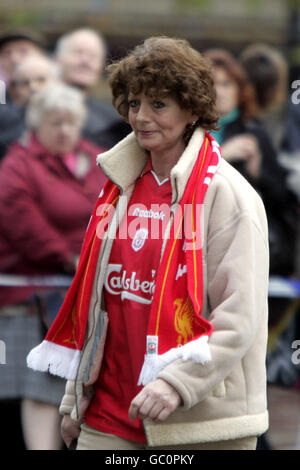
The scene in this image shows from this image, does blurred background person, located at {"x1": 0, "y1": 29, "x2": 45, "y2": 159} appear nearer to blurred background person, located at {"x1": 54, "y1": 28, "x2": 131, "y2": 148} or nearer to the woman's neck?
blurred background person, located at {"x1": 54, "y1": 28, "x2": 131, "y2": 148}

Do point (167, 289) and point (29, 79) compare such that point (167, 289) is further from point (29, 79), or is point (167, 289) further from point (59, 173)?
point (29, 79)

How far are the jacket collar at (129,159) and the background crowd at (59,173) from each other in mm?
2058

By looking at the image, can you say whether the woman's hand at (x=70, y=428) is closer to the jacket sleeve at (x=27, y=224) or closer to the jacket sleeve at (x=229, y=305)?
the jacket sleeve at (x=229, y=305)

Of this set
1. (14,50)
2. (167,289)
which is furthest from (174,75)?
(14,50)

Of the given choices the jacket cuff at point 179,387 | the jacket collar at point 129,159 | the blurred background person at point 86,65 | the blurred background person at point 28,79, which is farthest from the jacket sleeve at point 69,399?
the blurred background person at point 86,65

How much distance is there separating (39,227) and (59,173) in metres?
0.39

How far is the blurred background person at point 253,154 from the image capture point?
20.7 ft

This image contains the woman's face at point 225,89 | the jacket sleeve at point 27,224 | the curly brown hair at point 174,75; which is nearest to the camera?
the curly brown hair at point 174,75

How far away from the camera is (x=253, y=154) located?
6340mm

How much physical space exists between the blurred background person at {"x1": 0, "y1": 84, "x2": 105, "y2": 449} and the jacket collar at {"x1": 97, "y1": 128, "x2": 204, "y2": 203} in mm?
2062

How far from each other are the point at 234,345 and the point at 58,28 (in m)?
15.5

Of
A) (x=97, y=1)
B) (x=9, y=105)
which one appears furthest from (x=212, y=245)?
(x=97, y=1)

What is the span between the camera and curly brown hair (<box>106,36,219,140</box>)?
10.5 feet

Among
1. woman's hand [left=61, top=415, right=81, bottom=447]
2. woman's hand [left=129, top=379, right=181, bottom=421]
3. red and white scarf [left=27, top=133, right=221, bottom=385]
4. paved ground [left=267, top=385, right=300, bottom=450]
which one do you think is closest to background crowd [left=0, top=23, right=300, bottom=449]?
paved ground [left=267, top=385, right=300, bottom=450]
